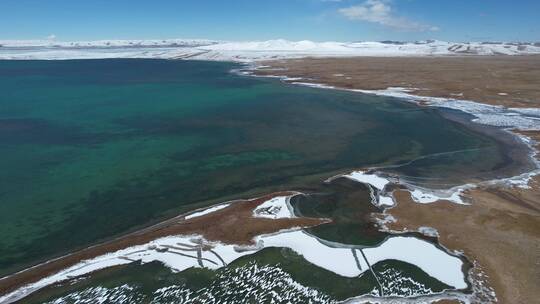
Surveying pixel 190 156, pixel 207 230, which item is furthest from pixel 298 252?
pixel 190 156

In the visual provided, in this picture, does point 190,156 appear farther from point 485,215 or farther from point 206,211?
point 485,215

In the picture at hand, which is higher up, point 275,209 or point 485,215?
point 485,215

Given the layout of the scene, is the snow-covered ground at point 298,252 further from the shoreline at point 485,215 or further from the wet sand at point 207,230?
the shoreline at point 485,215

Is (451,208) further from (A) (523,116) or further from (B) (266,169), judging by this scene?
(A) (523,116)

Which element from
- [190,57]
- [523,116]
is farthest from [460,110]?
[190,57]

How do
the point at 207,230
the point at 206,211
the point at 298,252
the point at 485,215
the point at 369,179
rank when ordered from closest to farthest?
the point at 298,252 < the point at 207,230 < the point at 485,215 < the point at 206,211 < the point at 369,179

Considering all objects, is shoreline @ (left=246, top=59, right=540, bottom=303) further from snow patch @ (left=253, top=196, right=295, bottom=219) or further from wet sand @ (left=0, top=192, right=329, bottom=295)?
snow patch @ (left=253, top=196, right=295, bottom=219)

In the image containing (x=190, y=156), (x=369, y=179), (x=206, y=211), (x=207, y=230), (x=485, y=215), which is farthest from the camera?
(x=190, y=156)
